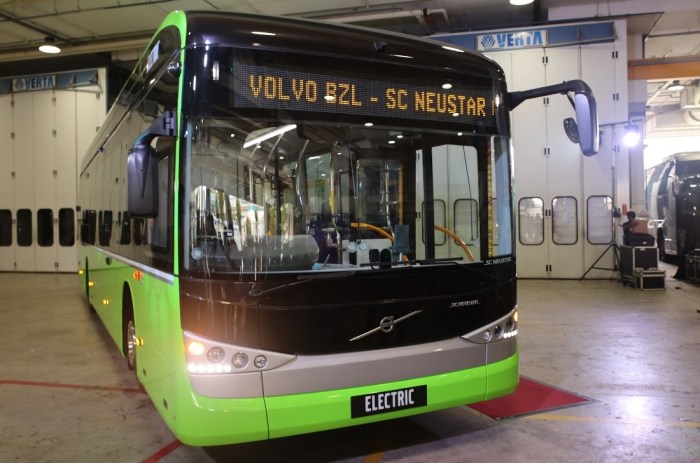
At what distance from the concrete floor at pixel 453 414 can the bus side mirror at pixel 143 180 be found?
176cm

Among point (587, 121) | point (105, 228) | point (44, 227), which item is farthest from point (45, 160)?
point (587, 121)

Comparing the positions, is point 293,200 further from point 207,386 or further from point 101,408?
point 101,408

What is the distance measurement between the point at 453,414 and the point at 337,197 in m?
2.19

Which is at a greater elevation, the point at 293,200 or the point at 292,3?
the point at 292,3

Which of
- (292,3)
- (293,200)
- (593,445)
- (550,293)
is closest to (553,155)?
(550,293)

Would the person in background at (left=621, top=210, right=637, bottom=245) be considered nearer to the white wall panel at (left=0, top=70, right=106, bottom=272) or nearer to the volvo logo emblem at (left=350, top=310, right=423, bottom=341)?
the volvo logo emblem at (left=350, top=310, right=423, bottom=341)

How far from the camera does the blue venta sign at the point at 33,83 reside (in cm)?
1708

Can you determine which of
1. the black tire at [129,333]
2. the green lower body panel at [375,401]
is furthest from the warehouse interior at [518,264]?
the green lower body panel at [375,401]

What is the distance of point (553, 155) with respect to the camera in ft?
44.8

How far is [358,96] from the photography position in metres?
3.38

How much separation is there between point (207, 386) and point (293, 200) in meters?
1.16

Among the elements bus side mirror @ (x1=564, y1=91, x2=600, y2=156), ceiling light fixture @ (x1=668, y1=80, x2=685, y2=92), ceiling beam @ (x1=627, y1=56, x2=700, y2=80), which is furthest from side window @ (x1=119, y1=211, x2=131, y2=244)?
ceiling light fixture @ (x1=668, y1=80, x2=685, y2=92)

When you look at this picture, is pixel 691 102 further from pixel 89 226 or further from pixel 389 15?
pixel 89 226

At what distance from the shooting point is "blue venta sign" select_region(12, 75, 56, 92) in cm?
1708
